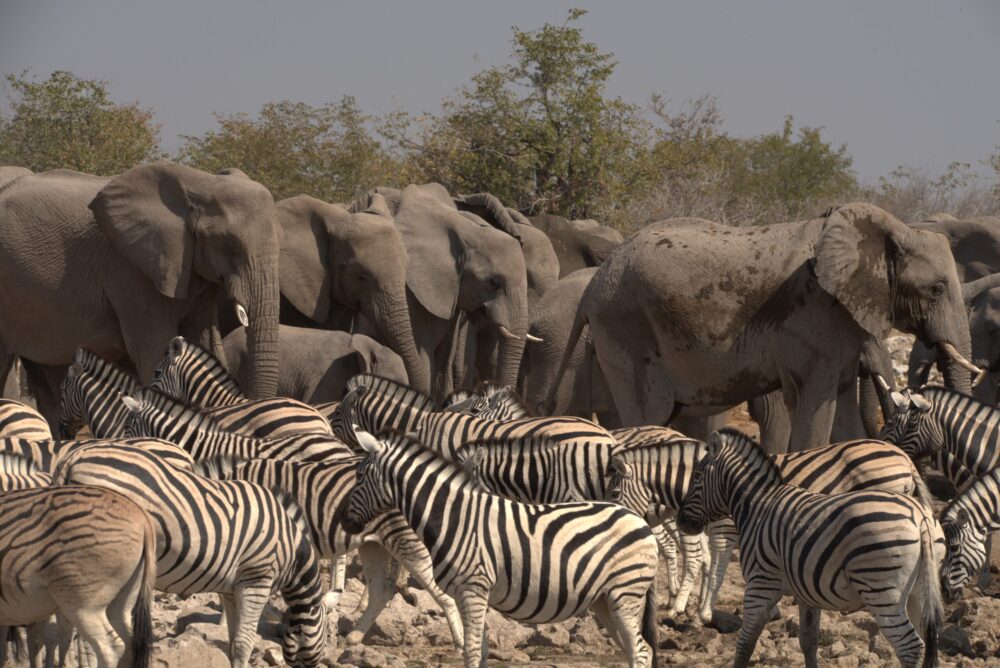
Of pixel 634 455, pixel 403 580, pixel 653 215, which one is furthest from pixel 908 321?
pixel 653 215

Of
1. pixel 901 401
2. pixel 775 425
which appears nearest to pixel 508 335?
pixel 775 425

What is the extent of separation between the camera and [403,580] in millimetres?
8812

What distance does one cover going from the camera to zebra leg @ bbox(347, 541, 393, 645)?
792cm

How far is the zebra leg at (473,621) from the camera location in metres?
6.49

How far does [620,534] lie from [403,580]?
2501mm

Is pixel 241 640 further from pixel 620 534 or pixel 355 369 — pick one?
pixel 355 369

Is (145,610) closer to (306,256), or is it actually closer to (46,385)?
(46,385)

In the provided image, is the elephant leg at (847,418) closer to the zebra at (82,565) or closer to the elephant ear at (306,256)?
the elephant ear at (306,256)

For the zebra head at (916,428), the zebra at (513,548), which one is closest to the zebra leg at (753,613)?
the zebra at (513,548)

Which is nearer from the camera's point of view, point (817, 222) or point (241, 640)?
point (241, 640)

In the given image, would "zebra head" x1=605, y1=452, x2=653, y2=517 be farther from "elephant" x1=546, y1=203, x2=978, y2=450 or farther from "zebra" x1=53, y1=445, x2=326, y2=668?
"elephant" x1=546, y1=203, x2=978, y2=450

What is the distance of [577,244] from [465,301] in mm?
3350

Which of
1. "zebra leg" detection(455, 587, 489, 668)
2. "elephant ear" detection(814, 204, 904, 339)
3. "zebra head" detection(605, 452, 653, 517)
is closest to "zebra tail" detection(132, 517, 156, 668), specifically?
"zebra leg" detection(455, 587, 489, 668)

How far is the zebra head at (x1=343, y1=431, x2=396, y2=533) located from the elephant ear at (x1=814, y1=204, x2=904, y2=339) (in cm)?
454
